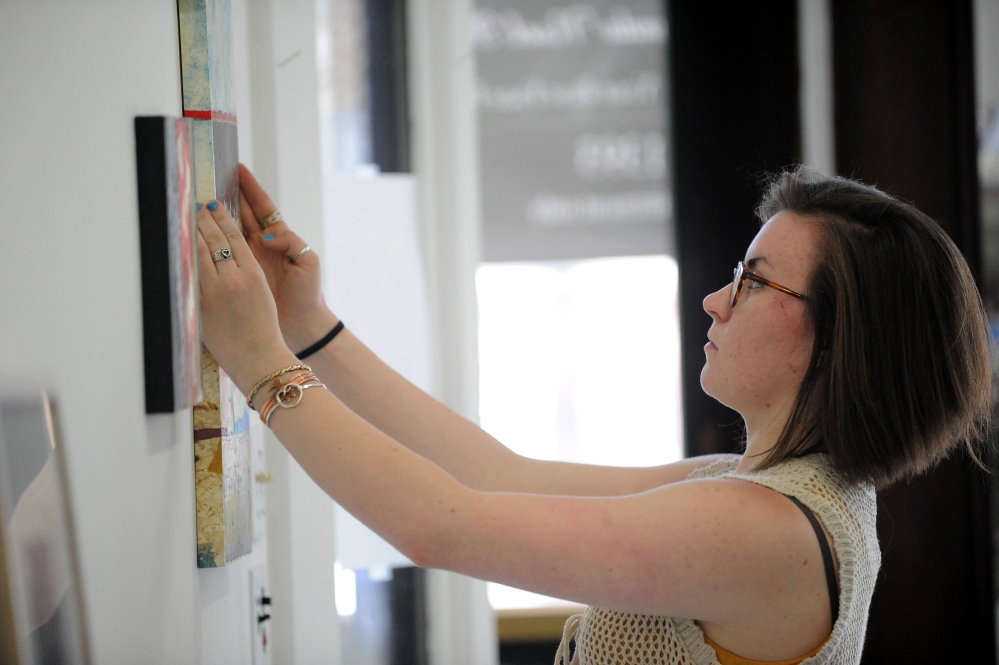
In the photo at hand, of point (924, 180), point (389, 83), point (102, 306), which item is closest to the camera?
point (102, 306)

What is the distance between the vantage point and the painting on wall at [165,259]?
0.89 m

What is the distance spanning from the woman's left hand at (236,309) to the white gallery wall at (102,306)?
0.08 m

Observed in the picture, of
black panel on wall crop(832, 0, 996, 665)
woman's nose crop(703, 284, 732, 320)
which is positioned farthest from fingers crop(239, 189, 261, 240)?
black panel on wall crop(832, 0, 996, 665)

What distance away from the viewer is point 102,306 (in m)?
0.81

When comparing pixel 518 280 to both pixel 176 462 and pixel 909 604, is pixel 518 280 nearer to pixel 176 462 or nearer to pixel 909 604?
pixel 909 604

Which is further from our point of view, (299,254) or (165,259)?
(299,254)

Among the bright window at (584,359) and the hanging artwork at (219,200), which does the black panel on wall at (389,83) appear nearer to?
the bright window at (584,359)

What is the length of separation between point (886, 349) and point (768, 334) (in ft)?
0.46

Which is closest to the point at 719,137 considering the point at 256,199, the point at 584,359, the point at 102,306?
the point at 584,359

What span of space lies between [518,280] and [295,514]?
1.87 m

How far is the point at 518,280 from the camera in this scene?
3344mm

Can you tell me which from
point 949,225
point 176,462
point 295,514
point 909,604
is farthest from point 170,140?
point 909,604

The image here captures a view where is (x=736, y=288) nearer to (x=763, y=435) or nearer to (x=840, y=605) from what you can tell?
(x=763, y=435)

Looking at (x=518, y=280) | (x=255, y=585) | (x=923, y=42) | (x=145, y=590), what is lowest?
(x=255, y=585)
